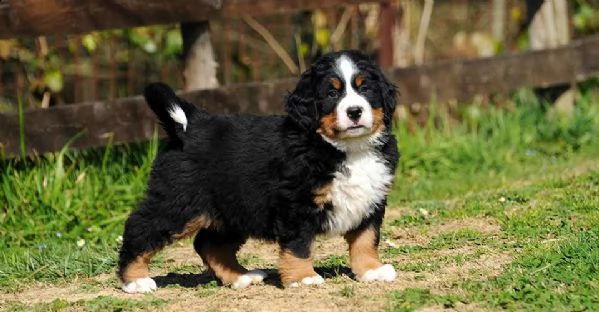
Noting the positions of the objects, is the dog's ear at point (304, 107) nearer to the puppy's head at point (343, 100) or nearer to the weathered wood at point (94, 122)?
the puppy's head at point (343, 100)

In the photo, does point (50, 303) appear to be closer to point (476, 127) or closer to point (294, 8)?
point (294, 8)

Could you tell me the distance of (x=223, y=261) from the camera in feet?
19.3

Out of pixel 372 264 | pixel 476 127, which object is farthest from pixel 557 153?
pixel 372 264

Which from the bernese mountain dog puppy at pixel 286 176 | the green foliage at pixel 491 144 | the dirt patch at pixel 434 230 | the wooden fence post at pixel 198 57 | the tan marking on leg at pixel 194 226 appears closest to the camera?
the bernese mountain dog puppy at pixel 286 176

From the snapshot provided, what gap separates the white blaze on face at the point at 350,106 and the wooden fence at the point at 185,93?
113 inches

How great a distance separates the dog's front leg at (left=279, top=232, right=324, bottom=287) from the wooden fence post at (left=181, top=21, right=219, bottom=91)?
123 inches

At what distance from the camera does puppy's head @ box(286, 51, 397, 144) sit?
525 cm

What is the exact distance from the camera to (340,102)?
5.28m

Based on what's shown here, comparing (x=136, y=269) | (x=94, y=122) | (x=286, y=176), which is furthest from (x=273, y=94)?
(x=286, y=176)

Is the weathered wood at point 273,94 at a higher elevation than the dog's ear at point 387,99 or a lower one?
lower

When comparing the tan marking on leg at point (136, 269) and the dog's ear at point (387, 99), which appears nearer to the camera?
the dog's ear at point (387, 99)

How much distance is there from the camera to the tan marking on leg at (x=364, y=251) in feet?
18.0

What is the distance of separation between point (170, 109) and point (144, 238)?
0.69m

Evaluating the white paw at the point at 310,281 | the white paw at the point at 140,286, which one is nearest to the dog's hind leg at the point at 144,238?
the white paw at the point at 140,286
